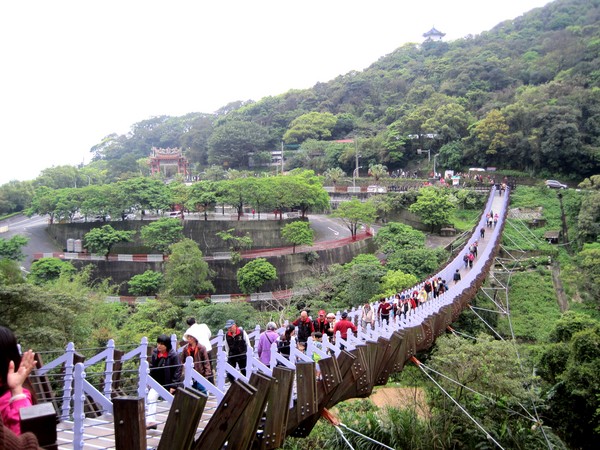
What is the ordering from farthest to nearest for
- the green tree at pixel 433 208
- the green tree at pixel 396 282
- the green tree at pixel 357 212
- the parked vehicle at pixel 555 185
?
the parked vehicle at pixel 555 185, the green tree at pixel 433 208, the green tree at pixel 357 212, the green tree at pixel 396 282

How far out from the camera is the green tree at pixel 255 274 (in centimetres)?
2620

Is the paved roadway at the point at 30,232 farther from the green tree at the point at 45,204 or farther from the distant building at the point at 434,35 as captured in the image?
the distant building at the point at 434,35

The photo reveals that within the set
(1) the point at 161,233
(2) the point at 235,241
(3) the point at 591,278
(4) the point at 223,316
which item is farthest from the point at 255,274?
(3) the point at 591,278

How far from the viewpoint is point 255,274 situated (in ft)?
86.0

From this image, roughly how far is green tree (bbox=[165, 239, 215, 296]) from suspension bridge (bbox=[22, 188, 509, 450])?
16.7 metres

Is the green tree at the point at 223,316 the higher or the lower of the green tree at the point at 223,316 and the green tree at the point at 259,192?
the lower

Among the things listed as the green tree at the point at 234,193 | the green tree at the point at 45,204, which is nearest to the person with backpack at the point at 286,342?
the green tree at the point at 234,193

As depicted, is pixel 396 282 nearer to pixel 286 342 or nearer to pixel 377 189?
pixel 286 342

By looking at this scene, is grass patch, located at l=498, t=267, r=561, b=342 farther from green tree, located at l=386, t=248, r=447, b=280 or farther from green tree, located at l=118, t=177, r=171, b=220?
green tree, located at l=118, t=177, r=171, b=220

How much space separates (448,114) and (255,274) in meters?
25.5

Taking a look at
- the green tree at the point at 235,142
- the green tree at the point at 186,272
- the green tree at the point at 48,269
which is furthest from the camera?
the green tree at the point at 235,142

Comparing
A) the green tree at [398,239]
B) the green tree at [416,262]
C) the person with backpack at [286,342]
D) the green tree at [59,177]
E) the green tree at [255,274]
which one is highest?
the green tree at [59,177]

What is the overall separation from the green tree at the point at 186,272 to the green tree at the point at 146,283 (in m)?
0.82

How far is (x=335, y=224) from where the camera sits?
37.7 metres
